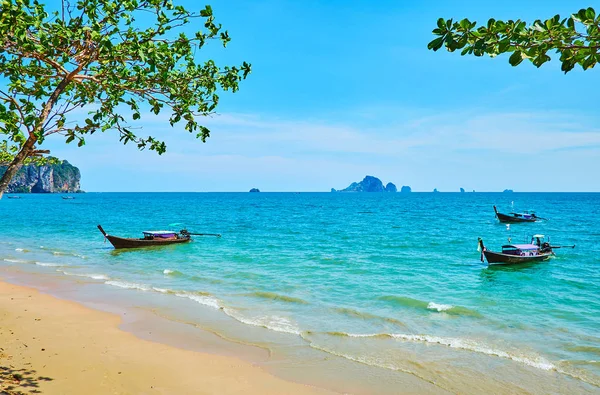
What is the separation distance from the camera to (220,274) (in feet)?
83.8

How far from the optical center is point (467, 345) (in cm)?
1339

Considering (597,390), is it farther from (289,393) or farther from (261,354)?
(261,354)

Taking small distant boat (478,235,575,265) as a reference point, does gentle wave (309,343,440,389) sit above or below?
below

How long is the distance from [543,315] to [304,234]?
3225 centimetres

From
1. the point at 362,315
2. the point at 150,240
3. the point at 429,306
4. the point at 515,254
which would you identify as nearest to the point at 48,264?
the point at 150,240

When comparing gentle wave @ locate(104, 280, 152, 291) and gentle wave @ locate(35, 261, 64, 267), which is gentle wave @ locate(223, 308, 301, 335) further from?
gentle wave @ locate(35, 261, 64, 267)

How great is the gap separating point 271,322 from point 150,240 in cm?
2460

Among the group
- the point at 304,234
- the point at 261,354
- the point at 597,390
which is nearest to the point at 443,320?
the point at 597,390

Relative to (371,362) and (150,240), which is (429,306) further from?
(150,240)

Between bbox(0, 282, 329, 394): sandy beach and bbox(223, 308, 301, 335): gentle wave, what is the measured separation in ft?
10.4

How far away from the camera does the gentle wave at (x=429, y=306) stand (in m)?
17.3

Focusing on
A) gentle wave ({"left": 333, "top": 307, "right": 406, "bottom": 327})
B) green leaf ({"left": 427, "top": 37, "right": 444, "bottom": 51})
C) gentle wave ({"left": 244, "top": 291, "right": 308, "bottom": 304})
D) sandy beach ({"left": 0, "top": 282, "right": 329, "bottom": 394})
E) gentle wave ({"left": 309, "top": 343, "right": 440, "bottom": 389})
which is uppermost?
green leaf ({"left": 427, "top": 37, "right": 444, "bottom": 51})

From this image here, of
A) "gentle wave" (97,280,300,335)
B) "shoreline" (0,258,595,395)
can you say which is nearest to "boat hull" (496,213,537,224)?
"gentle wave" (97,280,300,335)

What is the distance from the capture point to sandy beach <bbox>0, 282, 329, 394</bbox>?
382 inches
